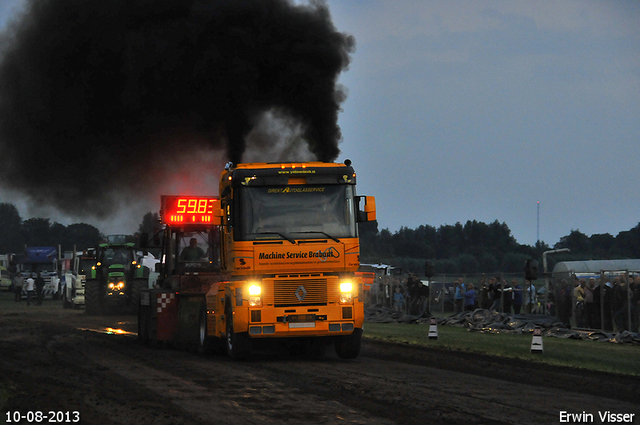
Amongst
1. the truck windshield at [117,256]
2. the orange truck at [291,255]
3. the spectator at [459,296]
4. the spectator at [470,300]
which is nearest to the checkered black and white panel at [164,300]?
the orange truck at [291,255]

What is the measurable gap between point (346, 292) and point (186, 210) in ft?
19.0

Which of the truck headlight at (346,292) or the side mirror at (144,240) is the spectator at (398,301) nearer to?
the side mirror at (144,240)

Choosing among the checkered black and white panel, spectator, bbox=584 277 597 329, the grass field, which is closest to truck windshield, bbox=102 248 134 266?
the grass field

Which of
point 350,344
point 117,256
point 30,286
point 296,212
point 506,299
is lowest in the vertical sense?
point 350,344

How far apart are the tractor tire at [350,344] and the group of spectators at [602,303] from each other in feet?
29.5

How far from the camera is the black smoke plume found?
2691 centimetres

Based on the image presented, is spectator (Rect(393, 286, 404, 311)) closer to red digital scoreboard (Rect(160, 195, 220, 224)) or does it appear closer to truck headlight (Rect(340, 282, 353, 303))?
red digital scoreboard (Rect(160, 195, 220, 224))

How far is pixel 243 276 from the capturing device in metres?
14.5

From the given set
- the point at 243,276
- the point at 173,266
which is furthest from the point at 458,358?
the point at 173,266

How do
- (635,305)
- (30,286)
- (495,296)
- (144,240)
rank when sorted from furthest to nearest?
(30,286) → (495,296) → (635,305) → (144,240)

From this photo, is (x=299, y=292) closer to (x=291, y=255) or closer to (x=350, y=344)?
→ (x=291, y=255)

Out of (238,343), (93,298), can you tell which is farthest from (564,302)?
(93,298)

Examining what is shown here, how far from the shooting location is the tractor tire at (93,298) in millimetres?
34094

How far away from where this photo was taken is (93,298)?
112ft
